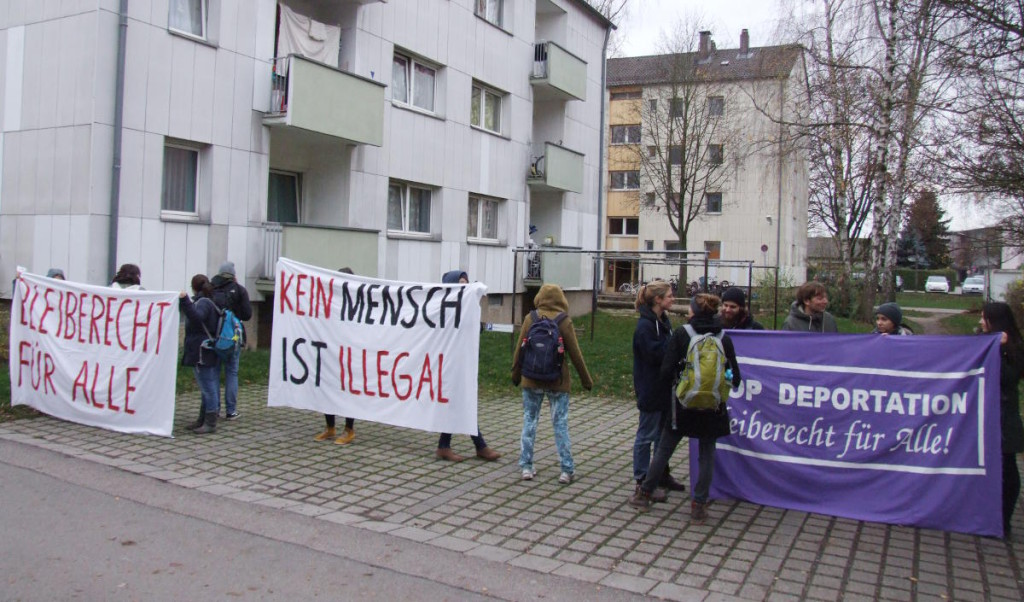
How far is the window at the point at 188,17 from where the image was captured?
44.6ft

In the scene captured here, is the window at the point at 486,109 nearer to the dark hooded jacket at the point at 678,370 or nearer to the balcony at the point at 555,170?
the balcony at the point at 555,170

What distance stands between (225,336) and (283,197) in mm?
8480

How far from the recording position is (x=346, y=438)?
8680mm

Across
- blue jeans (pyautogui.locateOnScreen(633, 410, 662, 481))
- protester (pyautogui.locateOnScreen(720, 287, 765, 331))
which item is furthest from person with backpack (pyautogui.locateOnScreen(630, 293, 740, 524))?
protester (pyautogui.locateOnScreen(720, 287, 765, 331))

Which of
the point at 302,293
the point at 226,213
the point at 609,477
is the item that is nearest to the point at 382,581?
the point at 609,477

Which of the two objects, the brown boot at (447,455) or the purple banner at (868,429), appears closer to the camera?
the purple banner at (868,429)

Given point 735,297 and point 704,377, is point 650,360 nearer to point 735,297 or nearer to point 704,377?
point 704,377

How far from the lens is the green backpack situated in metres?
5.99

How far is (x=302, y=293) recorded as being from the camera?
895cm

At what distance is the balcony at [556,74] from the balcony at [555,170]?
167cm

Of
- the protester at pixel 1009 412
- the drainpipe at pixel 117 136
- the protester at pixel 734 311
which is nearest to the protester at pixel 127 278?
the drainpipe at pixel 117 136

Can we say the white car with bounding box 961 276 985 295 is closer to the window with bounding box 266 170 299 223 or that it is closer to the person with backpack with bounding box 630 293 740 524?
the window with bounding box 266 170 299 223

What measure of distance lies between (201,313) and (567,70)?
697 inches

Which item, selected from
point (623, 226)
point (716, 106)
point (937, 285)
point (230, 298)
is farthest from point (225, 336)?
point (937, 285)
